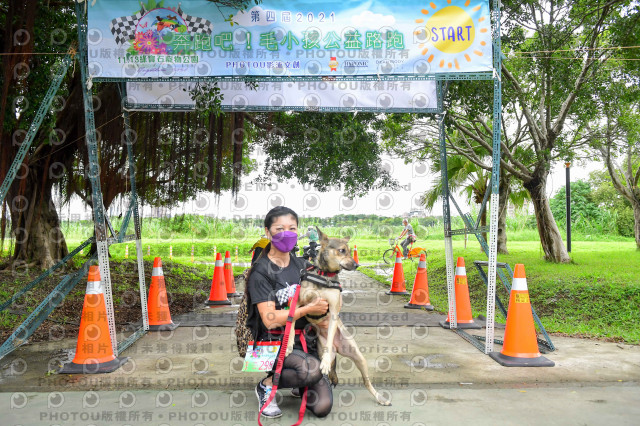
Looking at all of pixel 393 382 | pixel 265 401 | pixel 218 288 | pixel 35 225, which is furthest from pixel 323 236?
pixel 35 225

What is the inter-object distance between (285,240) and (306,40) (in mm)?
2624

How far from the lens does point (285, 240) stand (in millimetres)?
3615

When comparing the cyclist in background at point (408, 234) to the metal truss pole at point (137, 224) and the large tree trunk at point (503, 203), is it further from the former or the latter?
the metal truss pole at point (137, 224)

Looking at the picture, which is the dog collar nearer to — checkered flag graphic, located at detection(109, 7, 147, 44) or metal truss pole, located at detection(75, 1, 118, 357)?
metal truss pole, located at detection(75, 1, 118, 357)

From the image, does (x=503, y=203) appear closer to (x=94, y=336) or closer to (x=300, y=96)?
(x=300, y=96)

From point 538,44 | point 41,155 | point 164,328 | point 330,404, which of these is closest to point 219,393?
point 330,404

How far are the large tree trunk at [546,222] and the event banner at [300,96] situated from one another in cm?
820

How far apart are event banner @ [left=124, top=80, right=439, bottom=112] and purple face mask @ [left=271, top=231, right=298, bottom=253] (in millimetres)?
3051

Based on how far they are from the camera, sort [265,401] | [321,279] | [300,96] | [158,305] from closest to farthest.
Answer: [321,279], [265,401], [300,96], [158,305]

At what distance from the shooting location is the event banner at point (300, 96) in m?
6.43

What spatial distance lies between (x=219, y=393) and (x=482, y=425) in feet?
6.75

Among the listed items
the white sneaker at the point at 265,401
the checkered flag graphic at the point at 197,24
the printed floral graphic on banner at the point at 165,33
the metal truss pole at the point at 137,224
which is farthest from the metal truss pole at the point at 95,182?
the white sneaker at the point at 265,401

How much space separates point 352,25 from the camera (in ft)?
17.6

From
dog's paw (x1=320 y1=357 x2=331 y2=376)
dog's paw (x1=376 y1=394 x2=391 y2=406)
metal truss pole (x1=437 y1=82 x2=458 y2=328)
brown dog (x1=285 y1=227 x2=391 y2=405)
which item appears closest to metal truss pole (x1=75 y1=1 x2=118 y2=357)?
brown dog (x1=285 y1=227 x2=391 y2=405)
